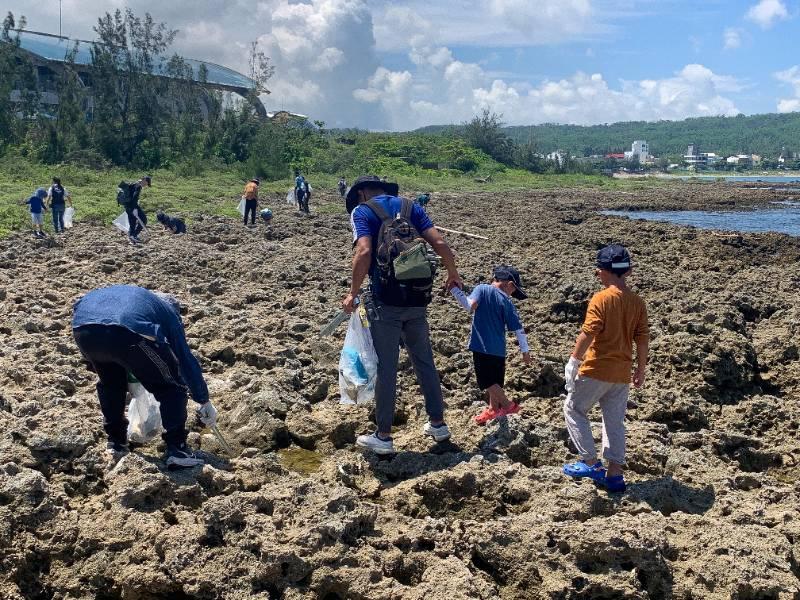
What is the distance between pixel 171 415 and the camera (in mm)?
4680

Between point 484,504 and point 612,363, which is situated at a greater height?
point 612,363

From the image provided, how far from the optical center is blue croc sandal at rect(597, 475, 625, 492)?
4.58 metres

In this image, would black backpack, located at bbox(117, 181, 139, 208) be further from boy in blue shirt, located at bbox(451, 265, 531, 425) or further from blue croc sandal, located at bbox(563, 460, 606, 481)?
blue croc sandal, located at bbox(563, 460, 606, 481)

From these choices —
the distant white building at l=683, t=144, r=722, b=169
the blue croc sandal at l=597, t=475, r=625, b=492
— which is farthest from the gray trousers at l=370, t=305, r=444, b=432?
the distant white building at l=683, t=144, r=722, b=169

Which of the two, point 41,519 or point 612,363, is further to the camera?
point 612,363

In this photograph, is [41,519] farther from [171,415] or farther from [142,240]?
[142,240]

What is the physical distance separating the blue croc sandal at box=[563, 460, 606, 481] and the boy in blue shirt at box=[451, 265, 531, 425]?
103 cm

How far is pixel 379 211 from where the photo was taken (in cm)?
500

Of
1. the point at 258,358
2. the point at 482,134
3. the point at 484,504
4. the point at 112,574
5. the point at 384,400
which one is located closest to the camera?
the point at 112,574

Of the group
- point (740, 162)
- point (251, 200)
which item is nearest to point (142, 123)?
point (251, 200)

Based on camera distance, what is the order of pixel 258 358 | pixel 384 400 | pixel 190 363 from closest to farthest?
pixel 190 363 → pixel 384 400 → pixel 258 358

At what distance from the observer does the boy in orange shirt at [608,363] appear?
4.59 m

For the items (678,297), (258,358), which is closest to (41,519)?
(258,358)

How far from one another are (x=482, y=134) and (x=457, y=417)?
69.5 metres
